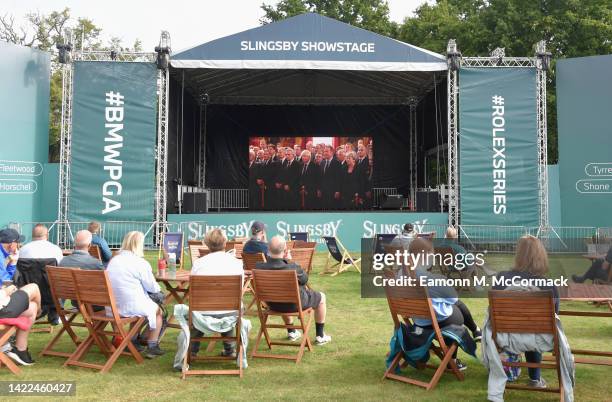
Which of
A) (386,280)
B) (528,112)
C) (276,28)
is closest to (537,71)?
(528,112)

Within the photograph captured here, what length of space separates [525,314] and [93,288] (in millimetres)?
3007

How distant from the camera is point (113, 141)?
13.6m

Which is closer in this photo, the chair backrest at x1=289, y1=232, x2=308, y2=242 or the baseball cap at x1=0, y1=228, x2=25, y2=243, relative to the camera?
the baseball cap at x1=0, y1=228, x2=25, y2=243

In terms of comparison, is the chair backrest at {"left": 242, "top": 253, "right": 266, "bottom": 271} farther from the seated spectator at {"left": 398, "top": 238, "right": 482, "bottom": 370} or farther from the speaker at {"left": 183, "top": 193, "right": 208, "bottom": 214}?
the speaker at {"left": 183, "top": 193, "right": 208, "bottom": 214}

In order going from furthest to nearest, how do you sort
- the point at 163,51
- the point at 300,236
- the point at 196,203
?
the point at 196,203
the point at 163,51
the point at 300,236

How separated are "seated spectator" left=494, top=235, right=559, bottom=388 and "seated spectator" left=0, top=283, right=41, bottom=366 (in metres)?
3.48

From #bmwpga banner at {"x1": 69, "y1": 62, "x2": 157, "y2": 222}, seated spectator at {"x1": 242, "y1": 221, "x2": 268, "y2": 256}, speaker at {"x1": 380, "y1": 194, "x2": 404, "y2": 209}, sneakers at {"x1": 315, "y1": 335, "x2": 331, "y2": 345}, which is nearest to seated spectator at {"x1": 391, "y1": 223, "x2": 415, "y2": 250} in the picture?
seated spectator at {"x1": 242, "y1": 221, "x2": 268, "y2": 256}

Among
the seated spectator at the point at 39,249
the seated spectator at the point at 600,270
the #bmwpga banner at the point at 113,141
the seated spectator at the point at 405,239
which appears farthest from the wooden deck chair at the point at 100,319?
the #bmwpga banner at the point at 113,141

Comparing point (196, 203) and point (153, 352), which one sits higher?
point (196, 203)

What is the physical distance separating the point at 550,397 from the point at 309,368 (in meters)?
1.68

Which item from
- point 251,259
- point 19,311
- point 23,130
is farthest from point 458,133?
point 19,311

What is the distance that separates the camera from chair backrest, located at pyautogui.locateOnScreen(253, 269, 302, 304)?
181 inches

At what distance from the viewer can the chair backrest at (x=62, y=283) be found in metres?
4.50

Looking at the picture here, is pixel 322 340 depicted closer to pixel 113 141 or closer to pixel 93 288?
pixel 93 288
